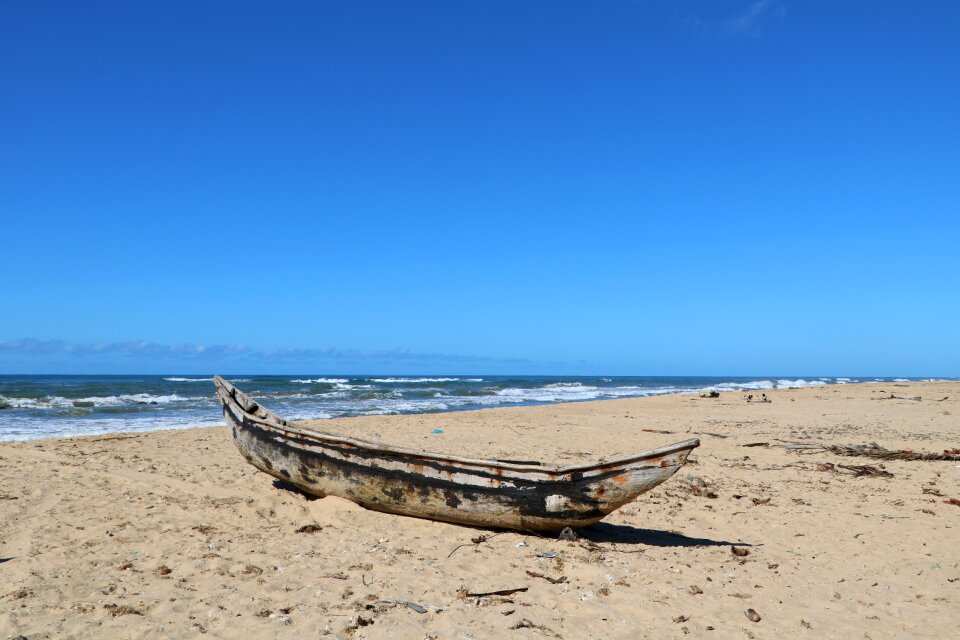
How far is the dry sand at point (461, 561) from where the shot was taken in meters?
3.90

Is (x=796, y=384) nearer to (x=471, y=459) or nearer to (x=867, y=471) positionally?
(x=867, y=471)

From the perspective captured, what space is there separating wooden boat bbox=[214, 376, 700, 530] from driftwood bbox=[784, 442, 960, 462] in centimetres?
701

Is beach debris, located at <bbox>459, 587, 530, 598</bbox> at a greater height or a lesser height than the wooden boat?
lesser

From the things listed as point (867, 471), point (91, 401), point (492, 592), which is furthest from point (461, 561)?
point (91, 401)

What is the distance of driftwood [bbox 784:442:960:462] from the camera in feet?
32.6

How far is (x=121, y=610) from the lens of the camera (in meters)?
3.93

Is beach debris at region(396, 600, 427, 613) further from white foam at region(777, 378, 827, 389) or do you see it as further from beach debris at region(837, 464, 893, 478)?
white foam at region(777, 378, 827, 389)

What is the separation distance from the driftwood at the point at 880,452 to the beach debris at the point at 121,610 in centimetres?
1057

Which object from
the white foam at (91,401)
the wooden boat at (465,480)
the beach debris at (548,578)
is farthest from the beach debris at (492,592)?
the white foam at (91,401)

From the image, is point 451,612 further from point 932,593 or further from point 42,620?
point 932,593

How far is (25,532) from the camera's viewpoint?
18.5 ft

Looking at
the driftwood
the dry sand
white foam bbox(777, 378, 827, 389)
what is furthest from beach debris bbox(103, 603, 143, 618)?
white foam bbox(777, 378, 827, 389)

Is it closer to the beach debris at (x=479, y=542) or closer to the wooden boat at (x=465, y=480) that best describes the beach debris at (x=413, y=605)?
the beach debris at (x=479, y=542)

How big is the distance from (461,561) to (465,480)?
850mm
